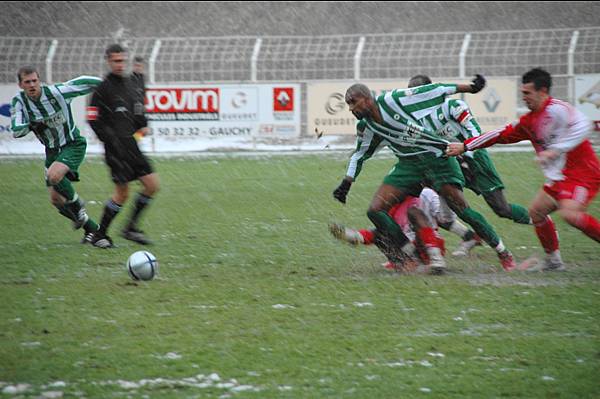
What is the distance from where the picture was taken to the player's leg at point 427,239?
7.79 meters

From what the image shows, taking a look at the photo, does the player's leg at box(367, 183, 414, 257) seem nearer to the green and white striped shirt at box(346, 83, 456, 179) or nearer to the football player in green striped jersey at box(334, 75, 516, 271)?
the football player in green striped jersey at box(334, 75, 516, 271)

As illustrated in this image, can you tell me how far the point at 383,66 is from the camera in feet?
77.5

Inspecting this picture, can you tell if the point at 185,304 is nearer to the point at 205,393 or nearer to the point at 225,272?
the point at 225,272

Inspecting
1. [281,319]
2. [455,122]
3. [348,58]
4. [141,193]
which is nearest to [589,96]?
[348,58]

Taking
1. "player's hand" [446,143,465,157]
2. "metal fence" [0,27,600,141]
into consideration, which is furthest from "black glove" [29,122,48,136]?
"metal fence" [0,27,600,141]

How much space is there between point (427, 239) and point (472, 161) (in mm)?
1202

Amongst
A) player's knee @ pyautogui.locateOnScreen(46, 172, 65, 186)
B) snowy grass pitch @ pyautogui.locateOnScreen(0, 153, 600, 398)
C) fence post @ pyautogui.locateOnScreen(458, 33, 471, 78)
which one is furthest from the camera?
fence post @ pyautogui.locateOnScreen(458, 33, 471, 78)

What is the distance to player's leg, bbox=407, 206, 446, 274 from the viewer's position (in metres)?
7.79

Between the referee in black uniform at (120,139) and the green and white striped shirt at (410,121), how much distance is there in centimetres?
249

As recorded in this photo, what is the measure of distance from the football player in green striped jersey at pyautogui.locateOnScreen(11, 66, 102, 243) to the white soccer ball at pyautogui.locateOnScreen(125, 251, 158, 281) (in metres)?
2.40

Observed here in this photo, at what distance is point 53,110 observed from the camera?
9672 millimetres

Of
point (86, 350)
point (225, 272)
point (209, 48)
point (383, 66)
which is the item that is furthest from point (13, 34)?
point (86, 350)

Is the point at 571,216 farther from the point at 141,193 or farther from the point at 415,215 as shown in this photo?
the point at 141,193

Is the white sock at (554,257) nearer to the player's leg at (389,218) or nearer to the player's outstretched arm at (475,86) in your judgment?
the player's leg at (389,218)
